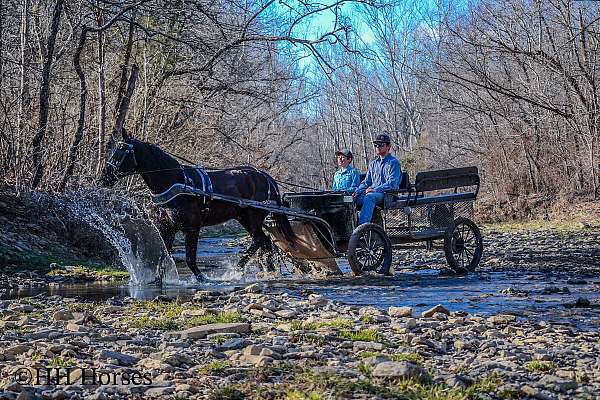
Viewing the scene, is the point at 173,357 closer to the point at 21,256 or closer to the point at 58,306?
the point at 58,306

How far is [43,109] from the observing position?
16.2 m

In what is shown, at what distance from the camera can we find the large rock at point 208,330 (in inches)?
266

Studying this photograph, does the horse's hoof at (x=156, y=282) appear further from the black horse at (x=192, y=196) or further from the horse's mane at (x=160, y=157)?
the horse's mane at (x=160, y=157)

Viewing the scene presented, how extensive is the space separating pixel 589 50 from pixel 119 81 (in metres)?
15.9

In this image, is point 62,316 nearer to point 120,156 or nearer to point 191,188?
point 120,156

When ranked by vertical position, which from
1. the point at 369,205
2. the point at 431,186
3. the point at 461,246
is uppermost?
the point at 431,186

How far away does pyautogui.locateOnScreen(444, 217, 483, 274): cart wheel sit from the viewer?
13352 millimetres

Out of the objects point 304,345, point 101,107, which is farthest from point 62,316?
point 101,107

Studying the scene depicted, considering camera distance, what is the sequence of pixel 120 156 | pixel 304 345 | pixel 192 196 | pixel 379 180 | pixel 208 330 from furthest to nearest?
pixel 192 196, pixel 379 180, pixel 120 156, pixel 208 330, pixel 304 345

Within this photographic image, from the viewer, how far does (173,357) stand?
18.8 feet

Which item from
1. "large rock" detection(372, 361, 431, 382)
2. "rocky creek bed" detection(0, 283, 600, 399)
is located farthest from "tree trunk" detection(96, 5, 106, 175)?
"large rock" detection(372, 361, 431, 382)

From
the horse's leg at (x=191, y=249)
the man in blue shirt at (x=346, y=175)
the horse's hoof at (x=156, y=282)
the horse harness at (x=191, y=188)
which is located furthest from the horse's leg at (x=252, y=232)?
the horse's hoof at (x=156, y=282)

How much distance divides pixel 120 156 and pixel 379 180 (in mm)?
4033

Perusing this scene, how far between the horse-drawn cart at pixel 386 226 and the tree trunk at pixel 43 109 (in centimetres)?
515
